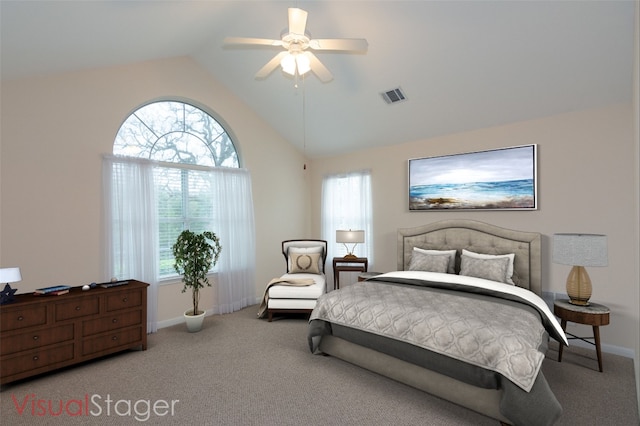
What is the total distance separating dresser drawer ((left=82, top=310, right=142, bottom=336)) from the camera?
3.02m

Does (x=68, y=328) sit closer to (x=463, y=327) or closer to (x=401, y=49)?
(x=463, y=327)

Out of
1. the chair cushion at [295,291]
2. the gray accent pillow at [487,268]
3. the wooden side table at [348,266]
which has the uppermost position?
the gray accent pillow at [487,268]

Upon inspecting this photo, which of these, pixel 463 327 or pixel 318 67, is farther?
pixel 318 67

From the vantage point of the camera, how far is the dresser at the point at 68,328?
261 cm

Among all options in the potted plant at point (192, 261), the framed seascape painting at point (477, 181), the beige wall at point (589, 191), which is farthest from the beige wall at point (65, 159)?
the beige wall at point (589, 191)

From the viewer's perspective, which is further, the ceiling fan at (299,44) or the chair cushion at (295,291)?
the chair cushion at (295,291)

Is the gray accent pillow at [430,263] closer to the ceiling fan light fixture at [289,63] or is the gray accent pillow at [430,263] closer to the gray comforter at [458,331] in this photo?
the gray comforter at [458,331]

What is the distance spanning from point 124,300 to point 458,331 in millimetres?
3206

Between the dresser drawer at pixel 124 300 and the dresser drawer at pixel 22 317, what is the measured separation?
1.67 feet

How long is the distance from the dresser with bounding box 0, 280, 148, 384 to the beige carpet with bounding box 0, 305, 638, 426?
138 mm

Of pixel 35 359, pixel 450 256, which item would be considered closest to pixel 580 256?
pixel 450 256

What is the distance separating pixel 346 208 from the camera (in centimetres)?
555

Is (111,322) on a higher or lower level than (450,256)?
lower

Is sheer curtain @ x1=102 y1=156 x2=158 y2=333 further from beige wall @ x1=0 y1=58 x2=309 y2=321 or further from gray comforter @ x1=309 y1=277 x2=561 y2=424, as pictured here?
gray comforter @ x1=309 y1=277 x2=561 y2=424
